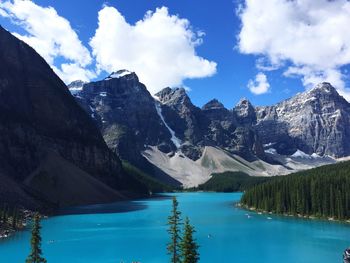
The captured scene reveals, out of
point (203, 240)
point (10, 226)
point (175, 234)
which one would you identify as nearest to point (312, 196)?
point (203, 240)

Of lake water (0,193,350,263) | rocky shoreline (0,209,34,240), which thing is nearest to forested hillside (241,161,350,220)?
lake water (0,193,350,263)

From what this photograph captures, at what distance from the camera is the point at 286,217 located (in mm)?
135250

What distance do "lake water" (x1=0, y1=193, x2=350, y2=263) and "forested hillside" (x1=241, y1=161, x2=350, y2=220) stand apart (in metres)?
8.70

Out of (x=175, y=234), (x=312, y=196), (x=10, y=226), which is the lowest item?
(x=10, y=226)

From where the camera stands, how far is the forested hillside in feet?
409

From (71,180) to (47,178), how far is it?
10460mm

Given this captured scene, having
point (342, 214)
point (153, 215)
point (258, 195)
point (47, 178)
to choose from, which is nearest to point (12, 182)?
point (47, 178)

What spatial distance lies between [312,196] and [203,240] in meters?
56.3

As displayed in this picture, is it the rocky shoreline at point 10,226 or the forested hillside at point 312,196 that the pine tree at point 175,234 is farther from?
the forested hillside at point 312,196

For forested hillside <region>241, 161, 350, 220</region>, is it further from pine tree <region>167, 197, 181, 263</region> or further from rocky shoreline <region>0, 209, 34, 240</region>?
pine tree <region>167, 197, 181, 263</region>

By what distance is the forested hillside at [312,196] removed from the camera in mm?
124806

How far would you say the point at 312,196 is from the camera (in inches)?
5276

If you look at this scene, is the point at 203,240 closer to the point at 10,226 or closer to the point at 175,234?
the point at 10,226

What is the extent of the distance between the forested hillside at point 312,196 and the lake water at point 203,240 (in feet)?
28.6
